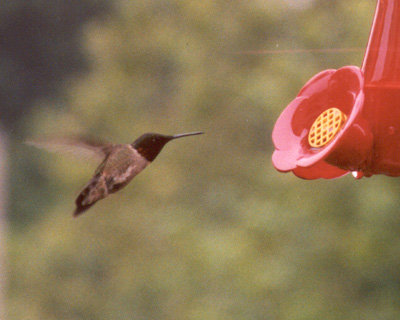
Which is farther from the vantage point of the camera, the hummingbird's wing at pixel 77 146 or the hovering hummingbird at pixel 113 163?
the hovering hummingbird at pixel 113 163

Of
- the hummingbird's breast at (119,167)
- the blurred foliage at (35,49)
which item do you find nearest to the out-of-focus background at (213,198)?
the hummingbird's breast at (119,167)

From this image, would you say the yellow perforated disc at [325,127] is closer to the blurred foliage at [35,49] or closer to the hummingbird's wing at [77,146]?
the hummingbird's wing at [77,146]

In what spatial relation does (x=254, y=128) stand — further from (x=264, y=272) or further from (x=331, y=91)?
(x=331, y=91)

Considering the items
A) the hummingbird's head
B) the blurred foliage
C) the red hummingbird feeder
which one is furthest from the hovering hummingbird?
the blurred foliage

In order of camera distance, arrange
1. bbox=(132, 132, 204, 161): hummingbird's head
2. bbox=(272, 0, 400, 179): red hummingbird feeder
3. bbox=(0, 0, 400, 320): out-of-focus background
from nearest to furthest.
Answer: bbox=(272, 0, 400, 179): red hummingbird feeder, bbox=(132, 132, 204, 161): hummingbird's head, bbox=(0, 0, 400, 320): out-of-focus background

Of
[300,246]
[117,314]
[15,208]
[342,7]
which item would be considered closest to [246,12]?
[342,7]

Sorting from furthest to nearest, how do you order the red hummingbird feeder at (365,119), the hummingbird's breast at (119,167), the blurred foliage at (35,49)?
the blurred foliage at (35,49) < the hummingbird's breast at (119,167) < the red hummingbird feeder at (365,119)

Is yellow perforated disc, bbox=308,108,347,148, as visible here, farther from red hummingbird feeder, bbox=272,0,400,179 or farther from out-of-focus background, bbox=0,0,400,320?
out-of-focus background, bbox=0,0,400,320
